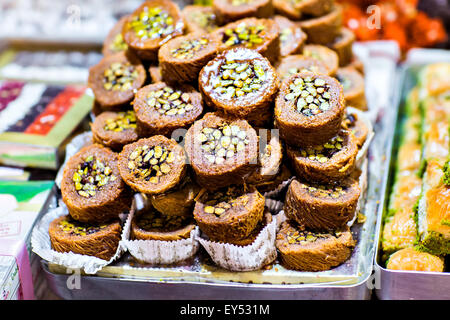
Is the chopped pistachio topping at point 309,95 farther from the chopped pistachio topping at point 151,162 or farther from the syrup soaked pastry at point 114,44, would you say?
the syrup soaked pastry at point 114,44

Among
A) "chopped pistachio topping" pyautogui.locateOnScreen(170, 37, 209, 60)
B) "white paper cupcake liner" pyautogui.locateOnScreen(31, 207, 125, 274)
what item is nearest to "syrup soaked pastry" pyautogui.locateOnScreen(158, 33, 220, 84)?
"chopped pistachio topping" pyautogui.locateOnScreen(170, 37, 209, 60)

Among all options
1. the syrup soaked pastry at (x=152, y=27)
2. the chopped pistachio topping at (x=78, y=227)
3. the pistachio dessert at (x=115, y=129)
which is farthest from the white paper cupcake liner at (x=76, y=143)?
the syrup soaked pastry at (x=152, y=27)

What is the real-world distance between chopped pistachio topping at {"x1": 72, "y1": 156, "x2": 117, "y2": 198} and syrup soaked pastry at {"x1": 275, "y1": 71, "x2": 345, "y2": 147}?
930mm

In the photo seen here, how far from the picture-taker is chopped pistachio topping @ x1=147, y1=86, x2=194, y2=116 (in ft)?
8.05

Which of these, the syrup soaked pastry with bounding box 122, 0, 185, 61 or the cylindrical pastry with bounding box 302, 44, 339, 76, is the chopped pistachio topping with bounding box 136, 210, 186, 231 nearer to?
the syrup soaked pastry with bounding box 122, 0, 185, 61

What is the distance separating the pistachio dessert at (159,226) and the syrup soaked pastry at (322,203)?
1.77 ft

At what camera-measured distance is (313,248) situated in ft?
7.48

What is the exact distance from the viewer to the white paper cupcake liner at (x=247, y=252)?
2.29 meters

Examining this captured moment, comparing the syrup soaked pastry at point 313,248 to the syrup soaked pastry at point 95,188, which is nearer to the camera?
the syrup soaked pastry at point 313,248

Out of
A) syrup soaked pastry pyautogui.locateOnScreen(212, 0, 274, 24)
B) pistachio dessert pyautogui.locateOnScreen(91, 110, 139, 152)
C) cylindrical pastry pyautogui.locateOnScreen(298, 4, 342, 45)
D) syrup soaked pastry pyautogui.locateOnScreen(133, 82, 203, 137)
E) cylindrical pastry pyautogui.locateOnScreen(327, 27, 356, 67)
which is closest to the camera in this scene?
syrup soaked pastry pyautogui.locateOnScreen(133, 82, 203, 137)

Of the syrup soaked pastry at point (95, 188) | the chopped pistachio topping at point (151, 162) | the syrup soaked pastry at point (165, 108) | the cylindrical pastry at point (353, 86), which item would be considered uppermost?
the syrup soaked pastry at point (165, 108)

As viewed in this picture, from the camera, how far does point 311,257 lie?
230 cm

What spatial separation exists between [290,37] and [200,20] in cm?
60
